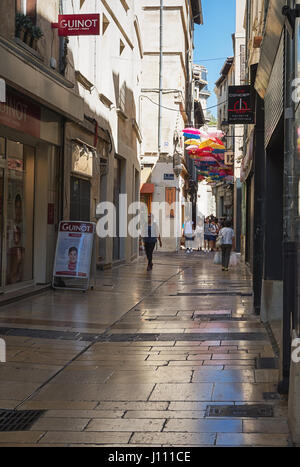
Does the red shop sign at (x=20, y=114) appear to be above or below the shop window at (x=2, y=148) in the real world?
above

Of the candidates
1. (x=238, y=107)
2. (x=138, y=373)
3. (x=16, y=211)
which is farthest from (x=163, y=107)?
(x=138, y=373)

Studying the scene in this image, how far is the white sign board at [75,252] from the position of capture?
1299 cm

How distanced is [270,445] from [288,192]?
2148mm

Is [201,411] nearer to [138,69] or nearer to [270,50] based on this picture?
[270,50]

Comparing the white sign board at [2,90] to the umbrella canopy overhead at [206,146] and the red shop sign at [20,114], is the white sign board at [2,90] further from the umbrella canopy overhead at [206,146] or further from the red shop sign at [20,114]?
the umbrella canopy overhead at [206,146]

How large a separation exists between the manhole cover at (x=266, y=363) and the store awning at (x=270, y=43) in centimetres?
336

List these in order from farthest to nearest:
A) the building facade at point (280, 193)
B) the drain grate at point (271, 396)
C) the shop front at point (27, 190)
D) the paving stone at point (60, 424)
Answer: the shop front at point (27, 190)
the drain grate at point (271, 396)
the building facade at point (280, 193)
the paving stone at point (60, 424)

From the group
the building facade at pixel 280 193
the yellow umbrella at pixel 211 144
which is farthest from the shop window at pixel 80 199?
the yellow umbrella at pixel 211 144

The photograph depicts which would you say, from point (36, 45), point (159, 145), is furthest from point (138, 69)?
point (36, 45)

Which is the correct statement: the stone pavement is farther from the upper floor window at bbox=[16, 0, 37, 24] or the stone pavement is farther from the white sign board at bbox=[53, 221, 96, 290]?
the upper floor window at bbox=[16, 0, 37, 24]

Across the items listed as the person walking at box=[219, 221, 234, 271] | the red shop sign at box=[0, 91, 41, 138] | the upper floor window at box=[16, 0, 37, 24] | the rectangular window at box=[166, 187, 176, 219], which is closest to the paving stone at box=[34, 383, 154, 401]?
the red shop sign at box=[0, 91, 41, 138]

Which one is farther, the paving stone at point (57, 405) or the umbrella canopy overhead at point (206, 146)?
the umbrella canopy overhead at point (206, 146)

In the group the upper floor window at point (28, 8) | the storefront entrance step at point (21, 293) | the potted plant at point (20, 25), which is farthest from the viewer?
the upper floor window at point (28, 8)

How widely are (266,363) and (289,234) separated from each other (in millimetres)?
1746
